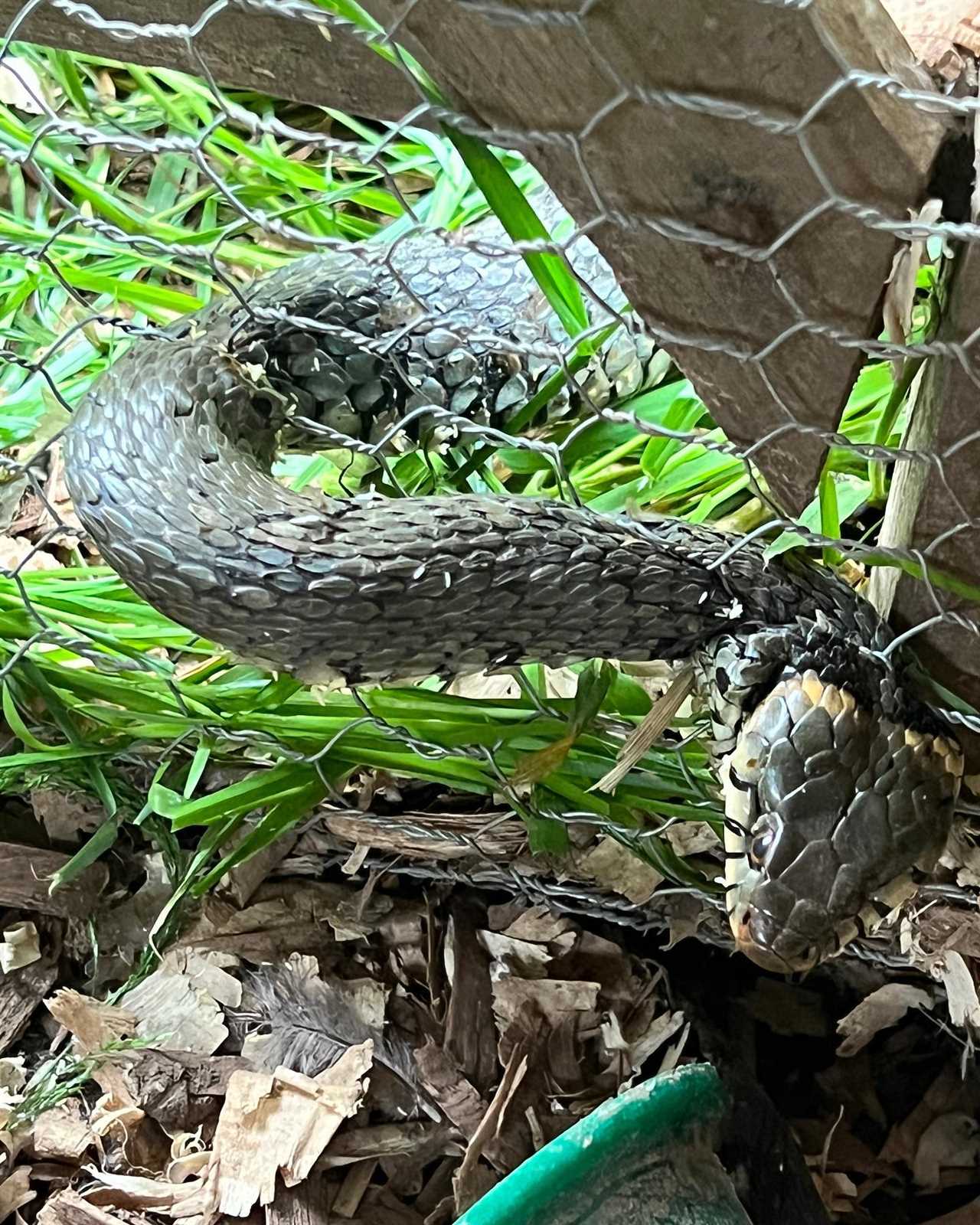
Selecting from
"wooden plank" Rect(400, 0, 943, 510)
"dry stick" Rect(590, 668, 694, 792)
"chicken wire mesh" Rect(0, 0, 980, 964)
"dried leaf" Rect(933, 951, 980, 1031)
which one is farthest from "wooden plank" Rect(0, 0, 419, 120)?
"dried leaf" Rect(933, 951, 980, 1031)

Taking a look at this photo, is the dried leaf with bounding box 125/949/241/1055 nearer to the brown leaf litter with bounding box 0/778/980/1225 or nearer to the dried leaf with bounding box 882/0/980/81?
the brown leaf litter with bounding box 0/778/980/1225

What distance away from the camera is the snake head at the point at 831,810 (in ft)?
2.26

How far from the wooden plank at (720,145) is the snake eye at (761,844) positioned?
26cm

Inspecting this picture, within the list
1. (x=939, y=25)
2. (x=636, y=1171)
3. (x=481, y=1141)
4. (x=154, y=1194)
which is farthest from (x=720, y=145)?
(x=154, y=1194)

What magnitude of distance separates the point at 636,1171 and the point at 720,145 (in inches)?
28.2

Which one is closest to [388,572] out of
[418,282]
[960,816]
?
[960,816]

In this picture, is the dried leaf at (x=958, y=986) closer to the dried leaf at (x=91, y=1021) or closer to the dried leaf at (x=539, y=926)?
the dried leaf at (x=539, y=926)

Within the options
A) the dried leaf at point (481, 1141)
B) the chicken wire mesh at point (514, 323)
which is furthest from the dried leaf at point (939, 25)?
the dried leaf at point (481, 1141)

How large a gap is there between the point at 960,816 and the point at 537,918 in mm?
469

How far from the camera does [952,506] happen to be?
60cm

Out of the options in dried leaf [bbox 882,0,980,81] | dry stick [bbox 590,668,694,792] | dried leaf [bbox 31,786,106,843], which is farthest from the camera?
dried leaf [bbox 31,786,106,843]

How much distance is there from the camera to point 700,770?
34.4 inches

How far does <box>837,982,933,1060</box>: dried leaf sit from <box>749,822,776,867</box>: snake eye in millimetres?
476

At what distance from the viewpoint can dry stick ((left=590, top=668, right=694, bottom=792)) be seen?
2.59 feet
